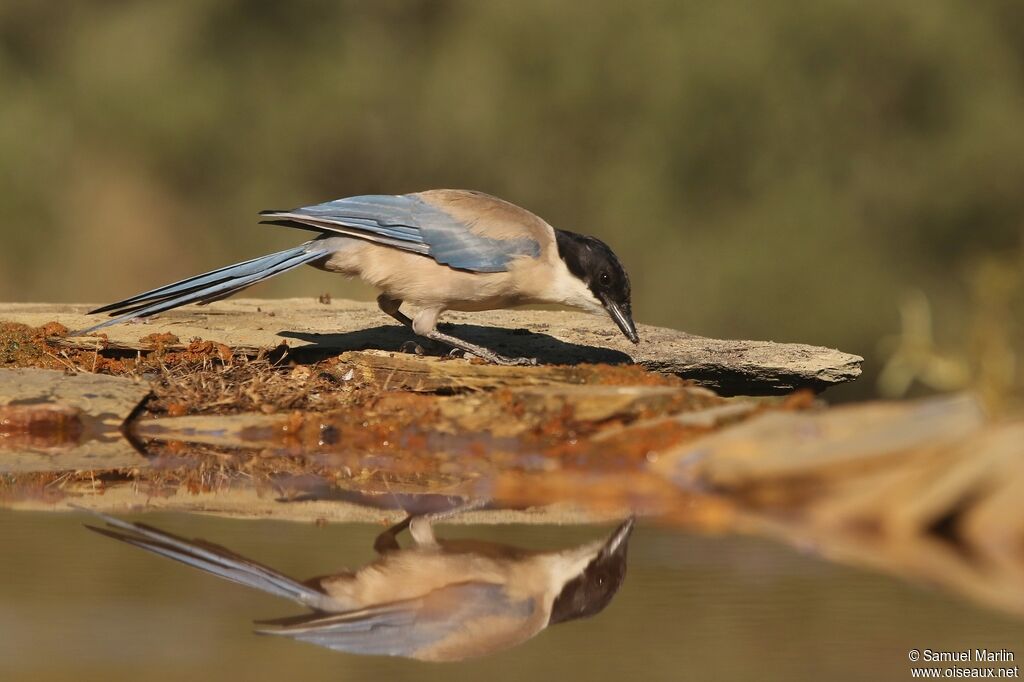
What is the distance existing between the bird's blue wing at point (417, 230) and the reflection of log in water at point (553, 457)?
2.23 ft

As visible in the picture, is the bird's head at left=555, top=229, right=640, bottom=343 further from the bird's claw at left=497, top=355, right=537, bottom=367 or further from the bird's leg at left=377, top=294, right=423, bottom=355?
the bird's leg at left=377, top=294, right=423, bottom=355

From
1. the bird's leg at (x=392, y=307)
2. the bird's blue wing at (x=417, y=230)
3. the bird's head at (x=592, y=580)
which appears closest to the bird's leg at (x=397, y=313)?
the bird's leg at (x=392, y=307)

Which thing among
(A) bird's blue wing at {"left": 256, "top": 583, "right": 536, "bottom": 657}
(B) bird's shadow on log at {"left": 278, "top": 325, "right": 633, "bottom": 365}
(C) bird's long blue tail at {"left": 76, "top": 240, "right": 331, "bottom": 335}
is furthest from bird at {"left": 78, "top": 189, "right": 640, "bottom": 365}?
(A) bird's blue wing at {"left": 256, "top": 583, "right": 536, "bottom": 657}

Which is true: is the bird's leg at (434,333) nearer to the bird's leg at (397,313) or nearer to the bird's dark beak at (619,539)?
the bird's leg at (397,313)

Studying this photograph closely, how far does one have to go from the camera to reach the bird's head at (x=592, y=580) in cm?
264

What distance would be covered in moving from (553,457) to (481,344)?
2.02m

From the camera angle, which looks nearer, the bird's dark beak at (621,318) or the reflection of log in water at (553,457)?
the reflection of log in water at (553,457)

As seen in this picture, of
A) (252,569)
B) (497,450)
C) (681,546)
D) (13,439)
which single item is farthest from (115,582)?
(13,439)

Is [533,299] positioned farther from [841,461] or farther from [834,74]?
[834,74]

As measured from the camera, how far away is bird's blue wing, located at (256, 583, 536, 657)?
2.49 m

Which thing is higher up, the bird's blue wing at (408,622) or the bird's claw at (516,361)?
the bird's claw at (516,361)

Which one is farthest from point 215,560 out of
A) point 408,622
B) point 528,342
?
point 528,342

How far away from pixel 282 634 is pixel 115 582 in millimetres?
426

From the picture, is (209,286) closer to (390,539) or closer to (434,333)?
(434,333)
